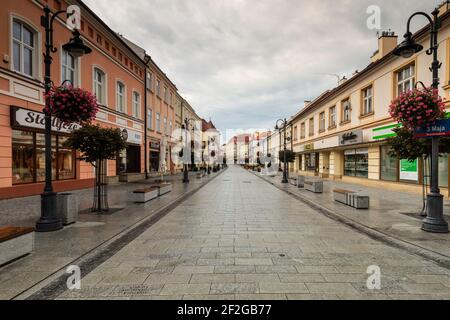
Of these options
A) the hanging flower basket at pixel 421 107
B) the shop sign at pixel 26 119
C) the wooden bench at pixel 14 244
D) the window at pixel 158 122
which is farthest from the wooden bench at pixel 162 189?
the window at pixel 158 122

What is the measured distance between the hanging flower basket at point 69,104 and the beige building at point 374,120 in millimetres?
14314

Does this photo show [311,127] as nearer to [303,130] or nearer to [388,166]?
[303,130]

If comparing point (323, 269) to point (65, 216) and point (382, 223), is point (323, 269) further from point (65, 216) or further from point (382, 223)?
point (65, 216)

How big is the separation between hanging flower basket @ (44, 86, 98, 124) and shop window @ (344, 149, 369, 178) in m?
18.1

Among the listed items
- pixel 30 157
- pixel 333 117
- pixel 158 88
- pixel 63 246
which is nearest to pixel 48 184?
pixel 63 246

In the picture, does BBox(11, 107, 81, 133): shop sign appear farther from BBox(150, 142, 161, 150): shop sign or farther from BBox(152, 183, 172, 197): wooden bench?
BBox(150, 142, 161, 150): shop sign

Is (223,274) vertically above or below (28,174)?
below

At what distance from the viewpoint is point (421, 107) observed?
6402mm

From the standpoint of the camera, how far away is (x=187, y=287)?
365 centimetres

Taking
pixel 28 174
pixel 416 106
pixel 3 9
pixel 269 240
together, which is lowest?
pixel 269 240

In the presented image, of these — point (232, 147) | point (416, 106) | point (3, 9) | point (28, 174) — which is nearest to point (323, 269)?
point (416, 106)

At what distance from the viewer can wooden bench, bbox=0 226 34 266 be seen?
14.2 feet

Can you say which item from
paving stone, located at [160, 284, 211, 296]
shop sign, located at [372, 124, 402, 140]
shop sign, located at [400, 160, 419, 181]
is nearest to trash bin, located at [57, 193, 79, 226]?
paving stone, located at [160, 284, 211, 296]
